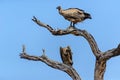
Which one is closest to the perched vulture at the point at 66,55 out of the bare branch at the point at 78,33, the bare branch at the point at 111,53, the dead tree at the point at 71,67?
the dead tree at the point at 71,67

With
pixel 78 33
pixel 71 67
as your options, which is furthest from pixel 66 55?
pixel 78 33

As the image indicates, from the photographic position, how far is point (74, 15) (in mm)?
9953

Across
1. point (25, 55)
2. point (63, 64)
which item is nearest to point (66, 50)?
point (63, 64)

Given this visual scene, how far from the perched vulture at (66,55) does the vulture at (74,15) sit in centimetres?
67

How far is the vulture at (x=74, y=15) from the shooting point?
9.85 m

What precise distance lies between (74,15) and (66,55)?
3.44 feet

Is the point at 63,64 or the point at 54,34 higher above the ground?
the point at 54,34

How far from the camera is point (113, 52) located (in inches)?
373

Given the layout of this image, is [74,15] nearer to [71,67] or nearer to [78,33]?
[78,33]

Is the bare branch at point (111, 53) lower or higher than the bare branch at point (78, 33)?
lower

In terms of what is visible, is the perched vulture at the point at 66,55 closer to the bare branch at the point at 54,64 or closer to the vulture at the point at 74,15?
the bare branch at the point at 54,64

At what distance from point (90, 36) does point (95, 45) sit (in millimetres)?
259

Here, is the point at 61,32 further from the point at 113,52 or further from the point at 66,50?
the point at 113,52

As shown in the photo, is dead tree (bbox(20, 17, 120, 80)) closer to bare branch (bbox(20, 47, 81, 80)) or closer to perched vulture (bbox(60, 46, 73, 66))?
bare branch (bbox(20, 47, 81, 80))
